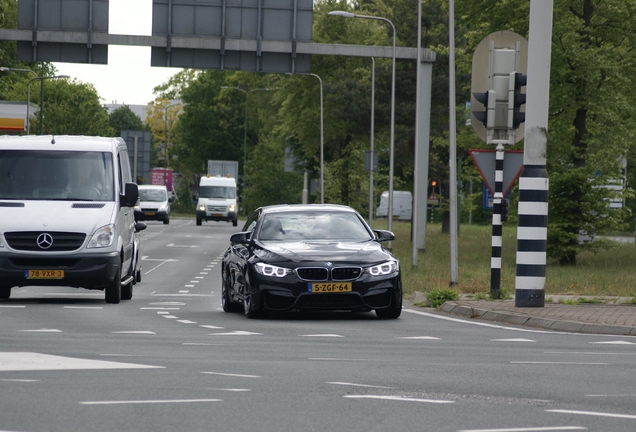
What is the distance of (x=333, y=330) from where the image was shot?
14.5 metres

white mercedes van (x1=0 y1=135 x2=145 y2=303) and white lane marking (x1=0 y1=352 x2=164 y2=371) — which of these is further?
white mercedes van (x1=0 y1=135 x2=145 y2=303)

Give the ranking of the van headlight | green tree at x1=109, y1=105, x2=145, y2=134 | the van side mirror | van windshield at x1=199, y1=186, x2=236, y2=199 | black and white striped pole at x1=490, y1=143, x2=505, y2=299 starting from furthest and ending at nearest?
green tree at x1=109, y1=105, x2=145, y2=134 → van windshield at x1=199, y1=186, x2=236, y2=199 → black and white striped pole at x1=490, y1=143, x2=505, y2=299 → the van side mirror → the van headlight

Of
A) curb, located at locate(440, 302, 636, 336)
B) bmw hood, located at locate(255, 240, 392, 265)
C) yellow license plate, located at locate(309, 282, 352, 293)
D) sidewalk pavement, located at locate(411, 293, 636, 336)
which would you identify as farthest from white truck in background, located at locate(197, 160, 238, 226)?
yellow license plate, located at locate(309, 282, 352, 293)

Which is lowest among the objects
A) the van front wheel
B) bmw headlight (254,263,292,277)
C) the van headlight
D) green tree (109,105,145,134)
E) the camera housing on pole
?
the van front wheel

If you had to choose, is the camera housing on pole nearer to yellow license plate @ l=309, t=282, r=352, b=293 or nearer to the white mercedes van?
yellow license plate @ l=309, t=282, r=352, b=293

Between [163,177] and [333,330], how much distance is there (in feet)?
309

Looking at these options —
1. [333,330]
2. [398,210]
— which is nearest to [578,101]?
[333,330]

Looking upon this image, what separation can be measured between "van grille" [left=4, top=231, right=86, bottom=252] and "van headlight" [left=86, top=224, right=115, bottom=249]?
0.14 metres

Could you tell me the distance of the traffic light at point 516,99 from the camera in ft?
61.4

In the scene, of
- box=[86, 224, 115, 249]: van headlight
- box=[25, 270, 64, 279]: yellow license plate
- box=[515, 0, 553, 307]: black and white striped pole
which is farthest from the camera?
box=[86, 224, 115, 249]: van headlight

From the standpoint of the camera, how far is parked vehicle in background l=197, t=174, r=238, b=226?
7262 centimetres

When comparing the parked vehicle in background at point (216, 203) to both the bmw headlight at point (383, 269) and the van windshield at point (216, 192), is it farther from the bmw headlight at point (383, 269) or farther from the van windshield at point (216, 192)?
the bmw headlight at point (383, 269)

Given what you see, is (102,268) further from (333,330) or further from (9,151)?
(333,330)

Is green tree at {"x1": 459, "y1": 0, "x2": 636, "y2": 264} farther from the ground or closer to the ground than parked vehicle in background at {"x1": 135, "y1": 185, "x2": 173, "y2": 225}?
farther from the ground
